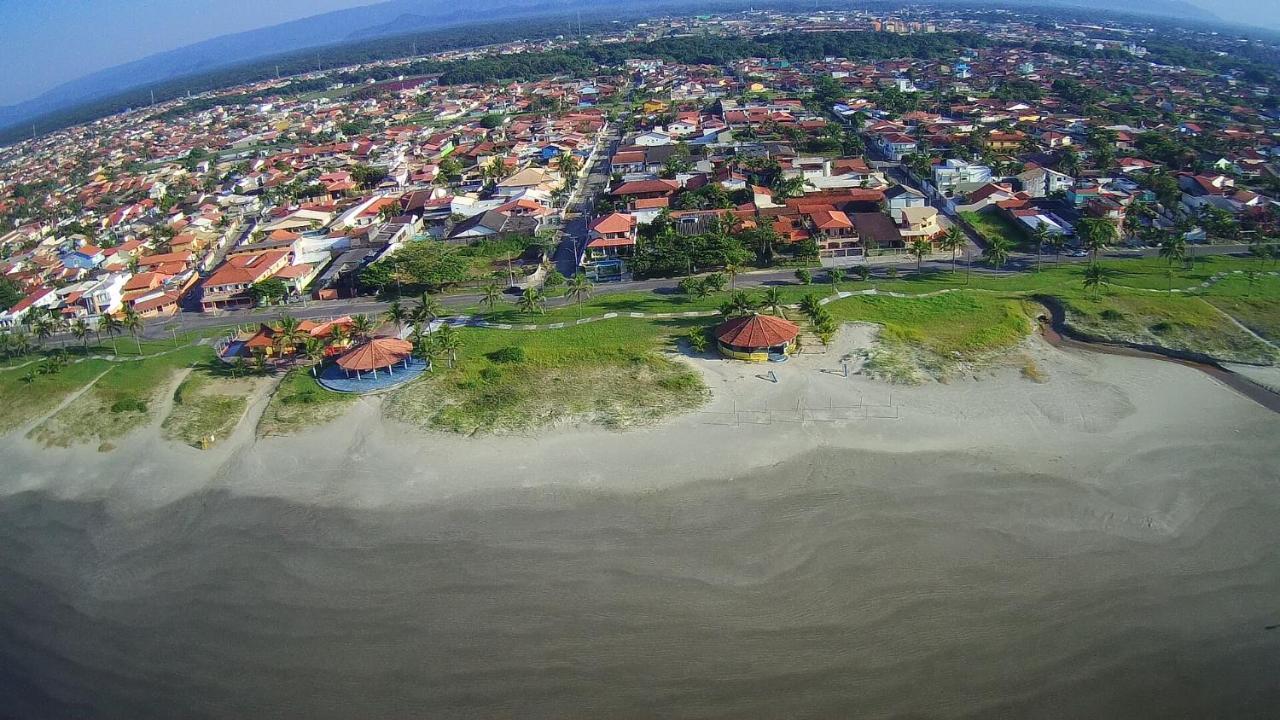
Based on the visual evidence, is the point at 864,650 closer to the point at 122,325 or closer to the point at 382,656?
the point at 382,656

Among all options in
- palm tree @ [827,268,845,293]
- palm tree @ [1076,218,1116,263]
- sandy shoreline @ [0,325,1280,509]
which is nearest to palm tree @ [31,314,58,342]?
sandy shoreline @ [0,325,1280,509]

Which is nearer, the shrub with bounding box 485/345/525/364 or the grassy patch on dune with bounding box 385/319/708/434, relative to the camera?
the grassy patch on dune with bounding box 385/319/708/434

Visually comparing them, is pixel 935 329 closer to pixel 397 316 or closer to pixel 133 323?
pixel 397 316

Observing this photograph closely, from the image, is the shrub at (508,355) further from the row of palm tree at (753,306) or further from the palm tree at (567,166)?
the palm tree at (567,166)

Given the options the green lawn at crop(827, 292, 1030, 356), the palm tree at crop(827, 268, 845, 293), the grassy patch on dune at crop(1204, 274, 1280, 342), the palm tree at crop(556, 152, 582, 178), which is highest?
the palm tree at crop(556, 152, 582, 178)

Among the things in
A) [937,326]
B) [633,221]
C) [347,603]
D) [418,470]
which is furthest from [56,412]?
[937,326]

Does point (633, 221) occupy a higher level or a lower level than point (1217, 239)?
higher

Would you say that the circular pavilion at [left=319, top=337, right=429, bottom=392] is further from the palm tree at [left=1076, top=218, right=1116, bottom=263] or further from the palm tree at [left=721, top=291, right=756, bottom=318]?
the palm tree at [left=1076, top=218, right=1116, bottom=263]

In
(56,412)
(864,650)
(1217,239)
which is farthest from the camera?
(1217,239)
